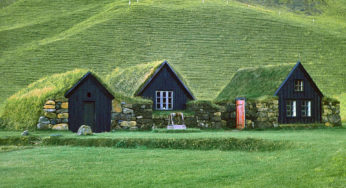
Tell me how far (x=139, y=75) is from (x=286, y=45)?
55.5 m

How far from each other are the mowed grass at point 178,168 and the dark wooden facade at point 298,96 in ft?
56.6

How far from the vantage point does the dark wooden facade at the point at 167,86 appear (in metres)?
32.8

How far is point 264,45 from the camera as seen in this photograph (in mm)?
82625

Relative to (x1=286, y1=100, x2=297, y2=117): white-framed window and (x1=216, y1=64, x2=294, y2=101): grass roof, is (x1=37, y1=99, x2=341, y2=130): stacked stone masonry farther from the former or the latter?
(x1=286, y1=100, x2=297, y2=117): white-framed window

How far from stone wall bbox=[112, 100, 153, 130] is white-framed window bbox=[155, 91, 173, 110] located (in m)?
4.05

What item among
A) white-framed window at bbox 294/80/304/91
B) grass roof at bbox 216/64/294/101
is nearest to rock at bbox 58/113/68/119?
grass roof at bbox 216/64/294/101

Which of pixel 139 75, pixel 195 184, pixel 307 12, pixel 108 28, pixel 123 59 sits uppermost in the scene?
pixel 307 12

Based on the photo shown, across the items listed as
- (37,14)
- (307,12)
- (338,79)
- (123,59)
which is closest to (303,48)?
(338,79)

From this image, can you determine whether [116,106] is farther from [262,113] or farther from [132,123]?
[262,113]

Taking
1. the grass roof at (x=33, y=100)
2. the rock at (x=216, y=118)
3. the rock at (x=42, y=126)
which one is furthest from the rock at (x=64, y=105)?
the rock at (x=216, y=118)

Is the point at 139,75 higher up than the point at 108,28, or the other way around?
the point at 108,28

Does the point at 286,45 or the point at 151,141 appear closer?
the point at 151,141

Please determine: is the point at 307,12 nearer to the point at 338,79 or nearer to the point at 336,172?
the point at 338,79

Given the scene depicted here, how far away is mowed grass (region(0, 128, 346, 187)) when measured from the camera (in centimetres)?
1159
